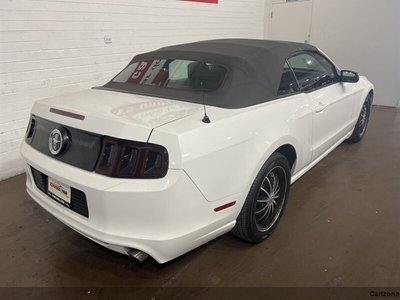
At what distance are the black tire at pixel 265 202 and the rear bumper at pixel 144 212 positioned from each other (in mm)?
357

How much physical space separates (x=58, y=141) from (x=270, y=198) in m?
1.50

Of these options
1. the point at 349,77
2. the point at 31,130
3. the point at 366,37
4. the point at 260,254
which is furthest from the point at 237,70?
the point at 366,37

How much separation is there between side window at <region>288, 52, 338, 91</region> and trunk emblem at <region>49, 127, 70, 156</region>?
Result: 190cm

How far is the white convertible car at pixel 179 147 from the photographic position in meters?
1.51

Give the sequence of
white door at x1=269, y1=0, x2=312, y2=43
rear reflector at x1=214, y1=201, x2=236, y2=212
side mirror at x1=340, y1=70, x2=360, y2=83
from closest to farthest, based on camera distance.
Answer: rear reflector at x1=214, y1=201, x2=236, y2=212, side mirror at x1=340, y1=70, x2=360, y2=83, white door at x1=269, y1=0, x2=312, y2=43

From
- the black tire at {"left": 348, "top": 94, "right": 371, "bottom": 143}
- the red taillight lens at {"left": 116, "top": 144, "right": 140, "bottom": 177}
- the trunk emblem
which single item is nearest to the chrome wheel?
the red taillight lens at {"left": 116, "top": 144, "right": 140, "bottom": 177}

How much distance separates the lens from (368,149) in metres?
3.86

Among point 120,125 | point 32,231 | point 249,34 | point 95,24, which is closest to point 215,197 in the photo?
point 120,125

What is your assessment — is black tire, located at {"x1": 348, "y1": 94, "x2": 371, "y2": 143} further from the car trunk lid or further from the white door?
the white door

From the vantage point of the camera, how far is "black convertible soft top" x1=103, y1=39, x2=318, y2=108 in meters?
2.01

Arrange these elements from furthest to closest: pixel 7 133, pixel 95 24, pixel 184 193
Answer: pixel 95 24
pixel 7 133
pixel 184 193

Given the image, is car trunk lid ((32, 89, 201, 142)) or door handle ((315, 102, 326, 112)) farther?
door handle ((315, 102, 326, 112))

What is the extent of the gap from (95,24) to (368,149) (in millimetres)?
4067

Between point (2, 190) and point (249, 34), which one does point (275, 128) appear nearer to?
point (2, 190)
